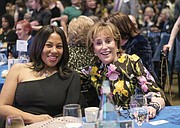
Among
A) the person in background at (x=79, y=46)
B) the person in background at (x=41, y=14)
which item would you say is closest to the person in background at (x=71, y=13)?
the person in background at (x=41, y=14)

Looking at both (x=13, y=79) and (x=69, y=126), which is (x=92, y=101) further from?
(x=69, y=126)

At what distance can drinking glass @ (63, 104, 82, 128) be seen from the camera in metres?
1.67

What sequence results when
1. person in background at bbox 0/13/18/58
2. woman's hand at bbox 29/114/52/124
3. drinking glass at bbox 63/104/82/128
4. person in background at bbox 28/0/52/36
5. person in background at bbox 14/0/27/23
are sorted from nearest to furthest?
drinking glass at bbox 63/104/82/128
woman's hand at bbox 29/114/52/124
person in background at bbox 0/13/18/58
person in background at bbox 28/0/52/36
person in background at bbox 14/0/27/23

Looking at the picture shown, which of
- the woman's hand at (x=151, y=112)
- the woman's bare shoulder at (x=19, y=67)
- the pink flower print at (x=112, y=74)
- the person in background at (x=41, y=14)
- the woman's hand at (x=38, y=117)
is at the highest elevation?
the person in background at (x=41, y=14)

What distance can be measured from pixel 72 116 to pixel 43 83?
0.80 meters

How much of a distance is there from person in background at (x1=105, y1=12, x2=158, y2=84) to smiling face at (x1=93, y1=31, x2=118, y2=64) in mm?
815

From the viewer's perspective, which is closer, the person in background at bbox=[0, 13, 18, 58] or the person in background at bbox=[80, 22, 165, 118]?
the person in background at bbox=[80, 22, 165, 118]

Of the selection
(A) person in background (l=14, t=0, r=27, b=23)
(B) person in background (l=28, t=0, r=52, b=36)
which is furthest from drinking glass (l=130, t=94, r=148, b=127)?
(A) person in background (l=14, t=0, r=27, b=23)

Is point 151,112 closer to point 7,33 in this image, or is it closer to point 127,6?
point 127,6

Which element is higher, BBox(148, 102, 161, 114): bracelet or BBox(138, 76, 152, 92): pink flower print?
BBox(138, 76, 152, 92): pink flower print

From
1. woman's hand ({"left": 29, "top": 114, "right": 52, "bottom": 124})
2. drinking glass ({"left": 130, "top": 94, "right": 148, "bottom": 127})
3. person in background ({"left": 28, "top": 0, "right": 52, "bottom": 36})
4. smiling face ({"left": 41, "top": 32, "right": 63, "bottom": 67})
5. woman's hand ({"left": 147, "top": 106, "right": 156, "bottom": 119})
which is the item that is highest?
person in background ({"left": 28, "top": 0, "right": 52, "bottom": 36})

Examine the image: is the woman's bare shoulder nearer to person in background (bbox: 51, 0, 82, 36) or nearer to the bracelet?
the bracelet

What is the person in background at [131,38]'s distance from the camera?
3.32 metres

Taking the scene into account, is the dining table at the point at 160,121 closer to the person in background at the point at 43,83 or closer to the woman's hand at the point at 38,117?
the woman's hand at the point at 38,117
